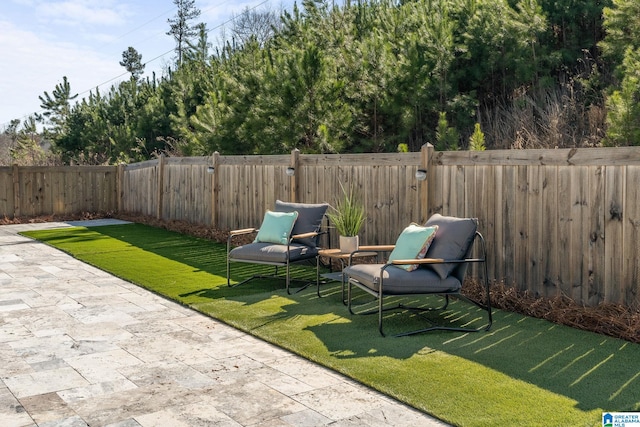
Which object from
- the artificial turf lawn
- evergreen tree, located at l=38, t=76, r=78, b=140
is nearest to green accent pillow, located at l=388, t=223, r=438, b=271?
the artificial turf lawn

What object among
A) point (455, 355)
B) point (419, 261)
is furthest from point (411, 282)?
point (455, 355)

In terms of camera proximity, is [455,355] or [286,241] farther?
[286,241]

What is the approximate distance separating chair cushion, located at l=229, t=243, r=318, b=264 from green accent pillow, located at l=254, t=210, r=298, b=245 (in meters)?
0.10

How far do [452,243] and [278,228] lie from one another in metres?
2.25

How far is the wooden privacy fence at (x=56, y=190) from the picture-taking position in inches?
555

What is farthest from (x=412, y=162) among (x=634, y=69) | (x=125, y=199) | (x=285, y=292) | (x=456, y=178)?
(x=125, y=199)

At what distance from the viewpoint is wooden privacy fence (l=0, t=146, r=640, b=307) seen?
470 centimetres

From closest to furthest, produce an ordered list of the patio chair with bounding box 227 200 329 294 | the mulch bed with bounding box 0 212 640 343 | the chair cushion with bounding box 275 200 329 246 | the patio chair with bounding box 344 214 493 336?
the mulch bed with bounding box 0 212 640 343 → the patio chair with bounding box 344 214 493 336 → the patio chair with bounding box 227 200 329 294 → the chair cushion with bounding box 275 200 329 246

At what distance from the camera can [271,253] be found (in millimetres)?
6316

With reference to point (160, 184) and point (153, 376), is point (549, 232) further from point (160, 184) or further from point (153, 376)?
point (160, 184)

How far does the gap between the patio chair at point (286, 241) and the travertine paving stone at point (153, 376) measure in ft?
3.17

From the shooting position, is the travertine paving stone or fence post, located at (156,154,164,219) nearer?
the travertine paving stone

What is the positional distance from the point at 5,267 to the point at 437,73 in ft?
26.3

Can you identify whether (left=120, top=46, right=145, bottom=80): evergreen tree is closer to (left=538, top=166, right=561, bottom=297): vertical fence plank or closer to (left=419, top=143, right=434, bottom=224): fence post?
(left=419, top=143, right=434, bottom=224): fence post
